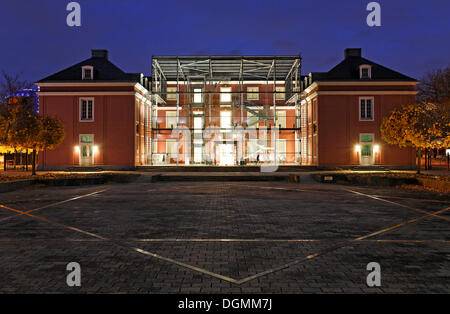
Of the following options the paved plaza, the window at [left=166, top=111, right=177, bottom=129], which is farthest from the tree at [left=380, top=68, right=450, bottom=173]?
the window at [left=166, top=111, right=177, bottom=129]

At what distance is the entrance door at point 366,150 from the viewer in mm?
28359

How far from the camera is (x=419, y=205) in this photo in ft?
35.9

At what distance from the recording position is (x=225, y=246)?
20.3 feet

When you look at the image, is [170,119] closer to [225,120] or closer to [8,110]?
[225,120]

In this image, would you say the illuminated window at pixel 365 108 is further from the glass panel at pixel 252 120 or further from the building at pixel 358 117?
the glass panel at pixel 252 120

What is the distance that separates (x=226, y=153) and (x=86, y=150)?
41.8 ft

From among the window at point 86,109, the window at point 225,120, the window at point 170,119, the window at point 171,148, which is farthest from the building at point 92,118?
the window at point 225,120

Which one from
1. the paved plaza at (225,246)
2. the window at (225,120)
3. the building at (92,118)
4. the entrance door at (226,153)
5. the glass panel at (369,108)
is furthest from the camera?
the window at (225,120)

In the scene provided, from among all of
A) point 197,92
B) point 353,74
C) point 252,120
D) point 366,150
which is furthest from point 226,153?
point 353,74

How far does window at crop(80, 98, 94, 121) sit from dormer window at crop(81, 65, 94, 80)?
6.20ft

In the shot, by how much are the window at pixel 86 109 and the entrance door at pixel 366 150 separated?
23489mm

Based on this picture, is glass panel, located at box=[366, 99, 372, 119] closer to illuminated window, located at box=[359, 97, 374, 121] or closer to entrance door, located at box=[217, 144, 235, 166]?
illuminated window, located at box=[359, 97, 374, 121]

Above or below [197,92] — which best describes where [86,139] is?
below

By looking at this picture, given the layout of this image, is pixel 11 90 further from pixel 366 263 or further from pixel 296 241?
pixel 366 263
